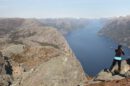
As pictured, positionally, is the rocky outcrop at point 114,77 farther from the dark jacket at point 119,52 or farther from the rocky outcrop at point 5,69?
the rocky outcrop at point 5,69

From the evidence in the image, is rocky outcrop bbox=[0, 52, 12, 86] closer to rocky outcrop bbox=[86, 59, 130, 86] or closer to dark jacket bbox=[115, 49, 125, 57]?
rocky outcrop bbox=[86, 59, 130, 86]

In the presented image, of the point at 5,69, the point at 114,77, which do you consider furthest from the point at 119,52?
the point at 5,69

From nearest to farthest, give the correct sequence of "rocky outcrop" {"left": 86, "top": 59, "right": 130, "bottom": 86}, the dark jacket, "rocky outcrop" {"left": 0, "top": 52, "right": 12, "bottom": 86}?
"rocky outcrop" {"left": 86, "top": 59, "right": 130, "bottom": 86}, the dark jacket, "rocky outcrop" {"left": 0, "top": 52, "right": 12, "bottom": 86}

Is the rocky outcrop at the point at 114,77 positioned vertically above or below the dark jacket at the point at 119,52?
below

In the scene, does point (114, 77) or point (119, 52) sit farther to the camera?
point (119, 52)

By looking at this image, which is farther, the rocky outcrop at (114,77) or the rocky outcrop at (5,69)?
the rocky outcrop at (5,69)

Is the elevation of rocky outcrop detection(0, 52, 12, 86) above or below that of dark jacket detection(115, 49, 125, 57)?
Answer: below

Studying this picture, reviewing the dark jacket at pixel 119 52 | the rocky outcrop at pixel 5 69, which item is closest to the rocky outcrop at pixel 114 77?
the dark jacket at pixel 119 52

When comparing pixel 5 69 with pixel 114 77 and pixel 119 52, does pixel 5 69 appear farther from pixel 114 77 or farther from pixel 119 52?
pixel 119 52

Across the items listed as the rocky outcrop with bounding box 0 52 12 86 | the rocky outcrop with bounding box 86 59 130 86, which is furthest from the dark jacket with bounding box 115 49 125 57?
the rocky outcrop with bounding box 0 52 12 86

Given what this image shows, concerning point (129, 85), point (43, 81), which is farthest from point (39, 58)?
point (129, 85)

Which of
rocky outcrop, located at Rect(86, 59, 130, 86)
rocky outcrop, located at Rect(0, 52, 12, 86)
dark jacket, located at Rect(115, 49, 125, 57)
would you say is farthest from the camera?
rocky outcrop, located at Rect(0, 52, 12, 86)
